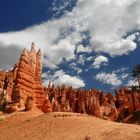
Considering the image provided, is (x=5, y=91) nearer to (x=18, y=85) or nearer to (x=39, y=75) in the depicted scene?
(x=18, y=85)

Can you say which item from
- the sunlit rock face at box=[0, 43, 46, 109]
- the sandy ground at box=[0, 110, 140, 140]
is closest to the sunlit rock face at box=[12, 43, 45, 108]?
the sunlit rock face at box=[0, 43, 46, 109]

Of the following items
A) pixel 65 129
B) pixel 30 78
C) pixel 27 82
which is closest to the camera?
pixel 65 129

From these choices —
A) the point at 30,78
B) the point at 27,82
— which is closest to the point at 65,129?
the point at 27,82

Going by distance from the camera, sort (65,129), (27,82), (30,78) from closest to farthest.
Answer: (65,129), (27,82), (30,78)

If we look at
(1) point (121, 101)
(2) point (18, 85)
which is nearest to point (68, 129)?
(2) point (18, 85)

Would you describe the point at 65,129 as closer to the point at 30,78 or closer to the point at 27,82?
the point at 27,82

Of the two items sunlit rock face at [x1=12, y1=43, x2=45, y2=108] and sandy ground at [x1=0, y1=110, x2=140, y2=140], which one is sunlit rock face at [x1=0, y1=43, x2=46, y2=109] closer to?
sunlit rock face at [x1=12, y1=43, x2=45, y2=108]

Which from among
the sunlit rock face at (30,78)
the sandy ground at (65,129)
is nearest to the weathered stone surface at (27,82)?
the sunlit rock face at (30,78)

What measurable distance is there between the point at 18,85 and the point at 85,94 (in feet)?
197

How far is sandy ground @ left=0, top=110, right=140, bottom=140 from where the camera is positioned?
28.9m

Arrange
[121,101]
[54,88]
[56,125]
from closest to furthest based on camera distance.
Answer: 1. [56,125]
2. [121,101]
3. [54,88]

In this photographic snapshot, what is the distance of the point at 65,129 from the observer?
1328 inches

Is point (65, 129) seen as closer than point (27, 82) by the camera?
Yes

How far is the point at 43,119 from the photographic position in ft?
127
